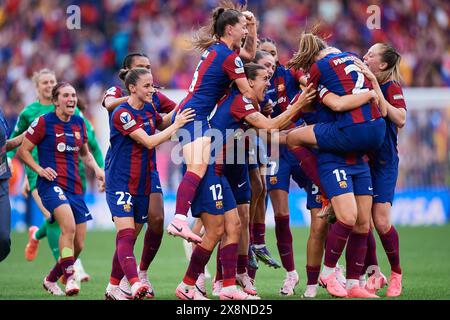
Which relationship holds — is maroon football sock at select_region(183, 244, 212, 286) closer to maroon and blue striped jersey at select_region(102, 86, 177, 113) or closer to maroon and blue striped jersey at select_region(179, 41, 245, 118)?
maroon and blue striped jersey at select_region(179, 41, 245, 118)

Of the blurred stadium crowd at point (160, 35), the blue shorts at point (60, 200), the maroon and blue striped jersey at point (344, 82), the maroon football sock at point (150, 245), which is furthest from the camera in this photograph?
the blurred stadium crowd at point (160, 35)

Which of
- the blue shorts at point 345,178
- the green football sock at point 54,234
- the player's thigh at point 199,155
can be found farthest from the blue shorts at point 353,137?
the green football sock at point 54,234

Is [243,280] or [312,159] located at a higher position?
[312,159]

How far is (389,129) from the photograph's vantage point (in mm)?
9234

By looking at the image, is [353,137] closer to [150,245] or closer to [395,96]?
[395,96]

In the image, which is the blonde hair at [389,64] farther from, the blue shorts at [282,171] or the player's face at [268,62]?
the blue shorts at [282,171]

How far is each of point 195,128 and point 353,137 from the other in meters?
1.47

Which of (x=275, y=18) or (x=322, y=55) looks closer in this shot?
(x=322, y=55)

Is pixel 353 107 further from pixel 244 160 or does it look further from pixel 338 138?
pixel 244 160

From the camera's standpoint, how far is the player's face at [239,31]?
8.79 meters

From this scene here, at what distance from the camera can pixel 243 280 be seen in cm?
934

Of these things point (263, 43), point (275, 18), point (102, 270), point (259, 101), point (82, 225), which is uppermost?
point (275, 18)
